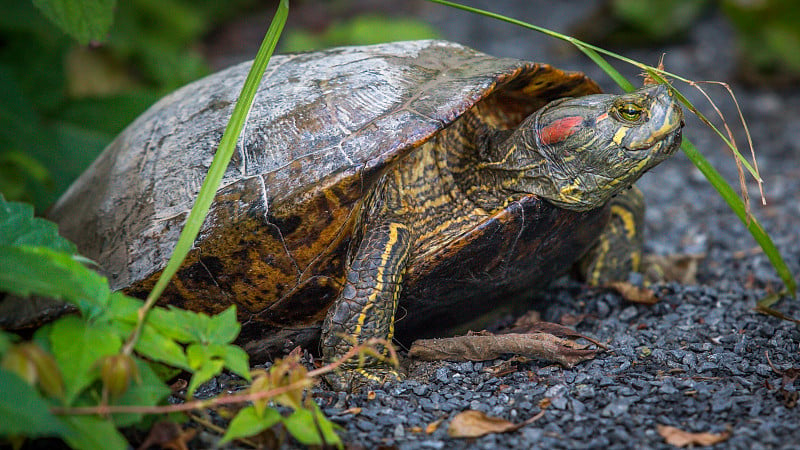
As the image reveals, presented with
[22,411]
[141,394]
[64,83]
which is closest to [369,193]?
[141,394]

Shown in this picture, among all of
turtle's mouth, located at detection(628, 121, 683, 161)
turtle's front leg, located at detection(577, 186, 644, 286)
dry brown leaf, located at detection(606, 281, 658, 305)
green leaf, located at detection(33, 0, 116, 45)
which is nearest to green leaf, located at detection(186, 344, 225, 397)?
green leaf, located at detection(33, 0, 116, 45)

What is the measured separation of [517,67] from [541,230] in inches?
26.6

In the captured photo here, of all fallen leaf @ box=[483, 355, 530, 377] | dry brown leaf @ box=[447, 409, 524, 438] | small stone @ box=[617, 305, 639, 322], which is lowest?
dry brown leaf @ box=[447, 409, 524, 438]

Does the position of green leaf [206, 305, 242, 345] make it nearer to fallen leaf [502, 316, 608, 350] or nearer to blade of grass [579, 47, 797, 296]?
fallen leaf [502, 316, 608, 350]

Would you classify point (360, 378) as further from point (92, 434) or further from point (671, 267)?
point (671, 267)

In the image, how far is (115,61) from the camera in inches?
257

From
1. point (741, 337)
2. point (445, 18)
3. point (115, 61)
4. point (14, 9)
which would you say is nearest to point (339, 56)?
point (741, 337)

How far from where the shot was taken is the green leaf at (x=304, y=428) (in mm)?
1853

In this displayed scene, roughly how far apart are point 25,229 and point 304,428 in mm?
1119

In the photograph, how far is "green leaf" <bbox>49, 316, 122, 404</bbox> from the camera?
1.71 meters

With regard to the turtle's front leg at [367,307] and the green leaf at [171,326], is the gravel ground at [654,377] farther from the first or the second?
the green leaf at [171,326]

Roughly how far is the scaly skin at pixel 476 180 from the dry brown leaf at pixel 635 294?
56 cm

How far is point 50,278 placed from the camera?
5.55ft

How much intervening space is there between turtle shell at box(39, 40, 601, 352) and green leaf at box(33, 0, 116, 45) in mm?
499
